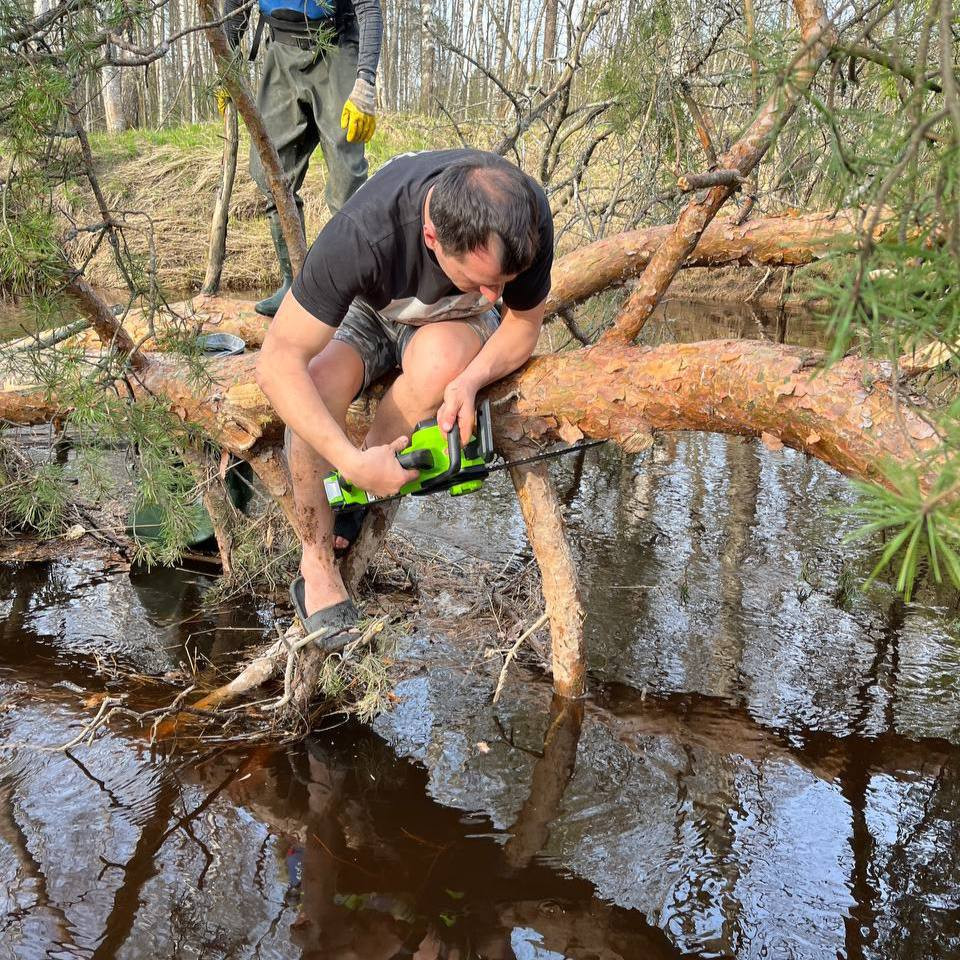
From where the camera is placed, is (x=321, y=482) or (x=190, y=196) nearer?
(x=321, y=482)

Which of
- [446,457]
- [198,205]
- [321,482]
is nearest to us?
[446,457]

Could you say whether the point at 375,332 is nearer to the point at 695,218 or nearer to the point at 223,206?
the point at 695,218

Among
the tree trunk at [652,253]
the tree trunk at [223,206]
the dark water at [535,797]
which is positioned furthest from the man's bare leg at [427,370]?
the tree trunk at [223,206]

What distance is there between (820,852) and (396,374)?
5.98ft

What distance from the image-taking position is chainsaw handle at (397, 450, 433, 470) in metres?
2.37

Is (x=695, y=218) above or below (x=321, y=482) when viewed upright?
above

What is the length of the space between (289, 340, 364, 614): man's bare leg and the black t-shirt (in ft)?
0.93

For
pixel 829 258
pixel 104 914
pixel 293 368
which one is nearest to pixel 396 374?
pixel 293 368

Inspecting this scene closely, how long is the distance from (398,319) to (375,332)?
0.13 m

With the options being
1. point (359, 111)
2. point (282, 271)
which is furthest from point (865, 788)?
point (282, 271)

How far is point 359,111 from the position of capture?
345 cm

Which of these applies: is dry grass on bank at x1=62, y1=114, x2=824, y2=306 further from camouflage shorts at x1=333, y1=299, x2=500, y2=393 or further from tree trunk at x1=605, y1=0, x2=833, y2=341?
camouflage shorts at x1=333, y1=299, x2=500, y2=393

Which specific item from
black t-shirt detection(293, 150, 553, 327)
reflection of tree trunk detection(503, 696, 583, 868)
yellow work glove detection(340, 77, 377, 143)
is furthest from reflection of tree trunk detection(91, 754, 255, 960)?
yellow work glove detection(340, 77, 377, 143)

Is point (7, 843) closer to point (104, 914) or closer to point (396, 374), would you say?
point (104, 914)
